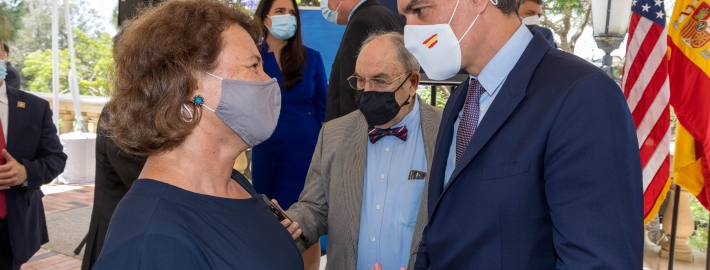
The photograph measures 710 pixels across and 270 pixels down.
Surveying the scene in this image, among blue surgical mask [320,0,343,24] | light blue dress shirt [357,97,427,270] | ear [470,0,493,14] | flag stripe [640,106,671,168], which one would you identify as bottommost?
flag stripe [640,106,671,168]

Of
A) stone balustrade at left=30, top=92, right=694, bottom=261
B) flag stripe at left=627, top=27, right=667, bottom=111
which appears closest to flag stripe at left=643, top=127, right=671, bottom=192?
flag stripe at left=627, top=27, right=667, bottom=111

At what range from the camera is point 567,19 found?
6676 millimetres

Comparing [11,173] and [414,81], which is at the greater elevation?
[414,81]

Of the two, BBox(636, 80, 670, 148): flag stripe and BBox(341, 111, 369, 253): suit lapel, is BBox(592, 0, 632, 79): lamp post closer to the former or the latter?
BBox(636, 80, 670, 148): flag stripe

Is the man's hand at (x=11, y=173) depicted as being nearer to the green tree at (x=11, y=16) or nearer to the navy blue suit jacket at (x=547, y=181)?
the navy blue suit jacket at (x=547, y=181)

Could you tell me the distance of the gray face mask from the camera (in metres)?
1.37

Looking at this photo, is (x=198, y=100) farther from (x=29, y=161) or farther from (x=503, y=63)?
(x=29, y=161)

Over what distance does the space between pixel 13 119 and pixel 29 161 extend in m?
0.27

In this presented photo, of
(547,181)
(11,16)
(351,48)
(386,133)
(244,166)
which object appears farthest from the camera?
(11,16)

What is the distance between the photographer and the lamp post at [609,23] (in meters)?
3.68

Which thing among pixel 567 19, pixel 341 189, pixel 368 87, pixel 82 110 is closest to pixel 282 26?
pixel 368 87

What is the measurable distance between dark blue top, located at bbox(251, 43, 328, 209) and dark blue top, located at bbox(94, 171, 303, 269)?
1.82 m

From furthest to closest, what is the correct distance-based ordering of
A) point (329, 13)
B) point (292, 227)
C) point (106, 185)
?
point (329, 13)
point (106, 185)
point (292, 227)

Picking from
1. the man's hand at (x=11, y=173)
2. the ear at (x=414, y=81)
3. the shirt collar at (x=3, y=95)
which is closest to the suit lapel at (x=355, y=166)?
the ear at (x=414, y=81)
